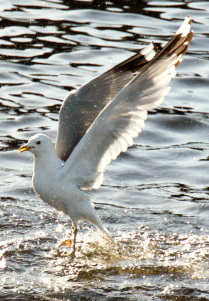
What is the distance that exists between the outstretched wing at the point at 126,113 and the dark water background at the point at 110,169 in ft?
3.03

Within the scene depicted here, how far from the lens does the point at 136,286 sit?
235 inches

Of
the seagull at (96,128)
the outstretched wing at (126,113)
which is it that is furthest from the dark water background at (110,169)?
the outstretched wing at (126,113)

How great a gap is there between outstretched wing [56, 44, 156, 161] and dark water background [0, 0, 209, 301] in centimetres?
95

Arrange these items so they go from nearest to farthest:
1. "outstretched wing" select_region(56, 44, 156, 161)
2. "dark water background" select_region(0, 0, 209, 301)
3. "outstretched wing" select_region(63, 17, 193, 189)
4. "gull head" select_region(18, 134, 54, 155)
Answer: "outstretched wing" select_region(63, 17, 193, 189), "dark water background" select_region(0, 0, 209, 301), "gull head" select_region(18, 134, 54, 155), "outstretched wing" select_region(56, 44, 156, 161)

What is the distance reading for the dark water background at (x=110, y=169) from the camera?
6133 millimetres

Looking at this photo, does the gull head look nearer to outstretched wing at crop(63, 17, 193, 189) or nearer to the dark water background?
outstretched wing at crop(63, 17, 193, 189)

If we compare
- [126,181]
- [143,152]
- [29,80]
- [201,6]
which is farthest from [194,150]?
[201,6]

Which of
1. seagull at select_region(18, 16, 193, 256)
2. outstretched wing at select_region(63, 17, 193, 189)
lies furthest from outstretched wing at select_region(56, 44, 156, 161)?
outstretched wing at select_region(63, 17, 193, 189)

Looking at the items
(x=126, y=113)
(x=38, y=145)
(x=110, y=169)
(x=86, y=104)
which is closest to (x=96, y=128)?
(x=126, y=113)

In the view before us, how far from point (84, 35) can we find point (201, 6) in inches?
117

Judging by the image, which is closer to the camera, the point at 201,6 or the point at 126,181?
the point at 126,181

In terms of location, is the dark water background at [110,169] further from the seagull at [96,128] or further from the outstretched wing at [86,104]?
the outstretched wing at [86,104]

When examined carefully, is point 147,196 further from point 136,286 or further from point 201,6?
point 201,6

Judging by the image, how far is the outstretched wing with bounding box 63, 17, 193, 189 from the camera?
5.93 m
